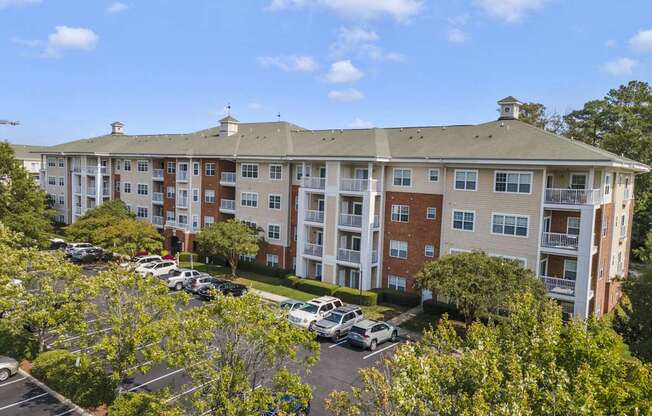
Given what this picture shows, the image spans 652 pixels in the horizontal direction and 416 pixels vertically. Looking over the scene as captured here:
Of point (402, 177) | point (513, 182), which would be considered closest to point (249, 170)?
point (402, 177)

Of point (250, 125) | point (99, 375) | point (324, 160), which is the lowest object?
point (99, 375)

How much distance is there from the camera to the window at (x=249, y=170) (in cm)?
4394

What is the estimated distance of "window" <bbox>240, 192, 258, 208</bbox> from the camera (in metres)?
44.0

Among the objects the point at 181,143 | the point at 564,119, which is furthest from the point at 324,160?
the point at 564,119

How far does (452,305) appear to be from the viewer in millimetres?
31672

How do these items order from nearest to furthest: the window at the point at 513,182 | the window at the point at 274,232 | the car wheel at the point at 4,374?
the car wheel at the point at 4,374 < the window at the point at 513,182 < the window at the point at 274,232

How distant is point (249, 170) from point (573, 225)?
27.9 meters

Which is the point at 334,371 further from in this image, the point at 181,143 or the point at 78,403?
the point at 181,143

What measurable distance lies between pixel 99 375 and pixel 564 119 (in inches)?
2489

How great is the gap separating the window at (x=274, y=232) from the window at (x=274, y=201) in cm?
175

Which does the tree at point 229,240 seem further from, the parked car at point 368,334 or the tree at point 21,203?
the parked car at point 368,334

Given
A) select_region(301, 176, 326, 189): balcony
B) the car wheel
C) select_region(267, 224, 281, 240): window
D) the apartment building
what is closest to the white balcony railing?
the apartment building

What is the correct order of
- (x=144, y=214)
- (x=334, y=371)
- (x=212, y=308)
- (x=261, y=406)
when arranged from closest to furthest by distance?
1. (x=261, y=406)
2. (x=212, y=308)
3. (x=334, y=371)
4. (x=144, y=214)

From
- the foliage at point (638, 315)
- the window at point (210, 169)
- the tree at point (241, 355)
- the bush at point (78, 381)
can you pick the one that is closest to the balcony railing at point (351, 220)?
the window at point (210, 169)
